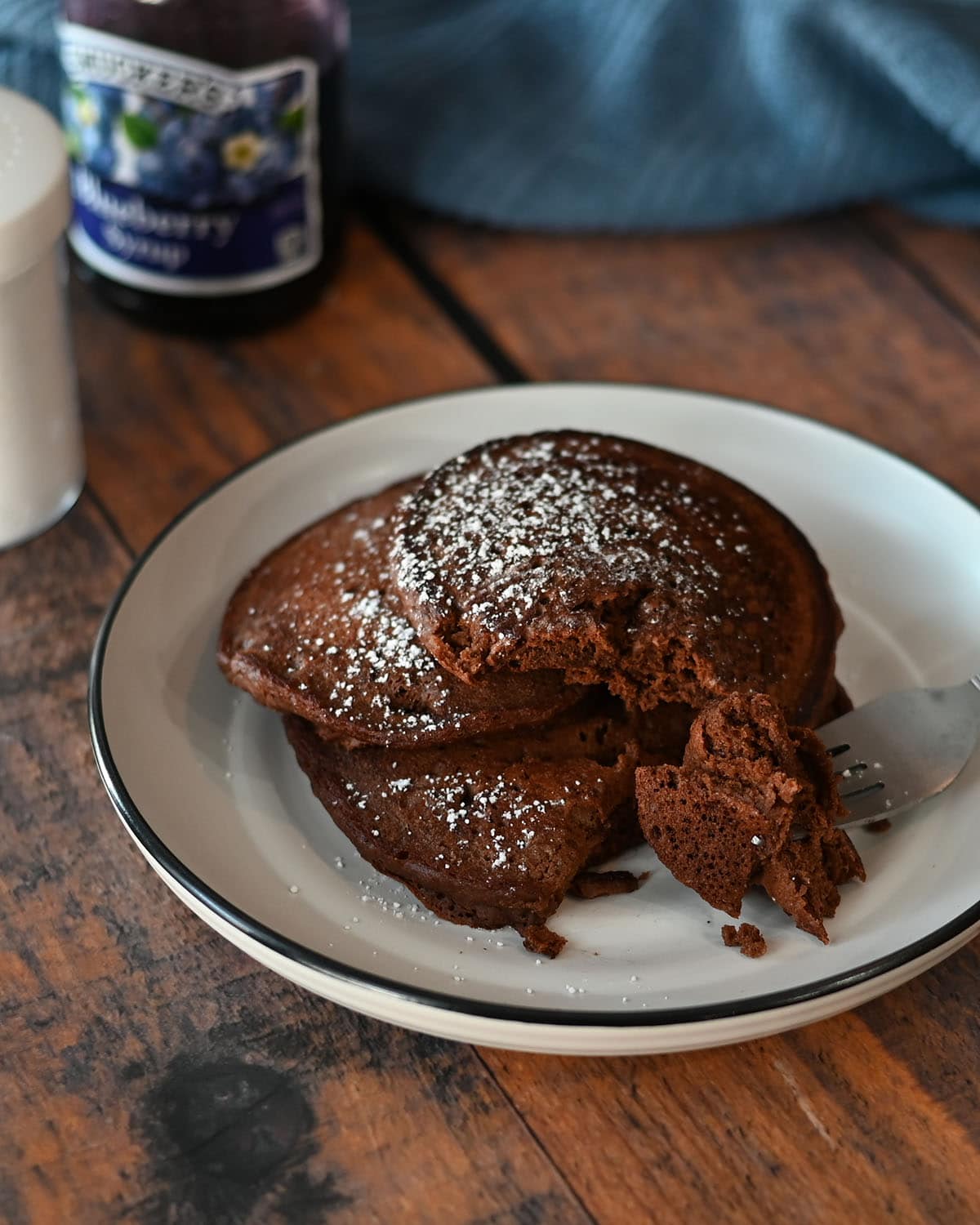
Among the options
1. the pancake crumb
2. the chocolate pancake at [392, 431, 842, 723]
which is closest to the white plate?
the pancake crumb

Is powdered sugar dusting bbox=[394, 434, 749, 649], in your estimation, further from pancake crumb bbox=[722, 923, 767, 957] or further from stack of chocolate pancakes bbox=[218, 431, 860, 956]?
pancake crumb bbox=[722, 923, 767, 957]

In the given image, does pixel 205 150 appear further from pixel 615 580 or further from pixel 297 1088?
pixel 297 1088

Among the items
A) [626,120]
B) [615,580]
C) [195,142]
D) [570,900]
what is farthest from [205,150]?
[570,900]

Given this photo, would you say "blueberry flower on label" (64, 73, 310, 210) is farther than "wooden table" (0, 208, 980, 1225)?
Yes

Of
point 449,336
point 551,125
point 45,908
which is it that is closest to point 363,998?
point 45,908

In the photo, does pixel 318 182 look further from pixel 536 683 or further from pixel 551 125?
pixel 536 683

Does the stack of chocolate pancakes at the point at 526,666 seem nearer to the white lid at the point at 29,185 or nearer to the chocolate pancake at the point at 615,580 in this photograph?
the chocolate pancake at the point at 615,580

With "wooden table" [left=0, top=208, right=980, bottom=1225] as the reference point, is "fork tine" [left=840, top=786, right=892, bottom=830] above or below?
above

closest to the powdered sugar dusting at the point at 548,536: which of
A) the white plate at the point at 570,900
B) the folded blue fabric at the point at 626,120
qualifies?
the white plate at the point at 570,900
